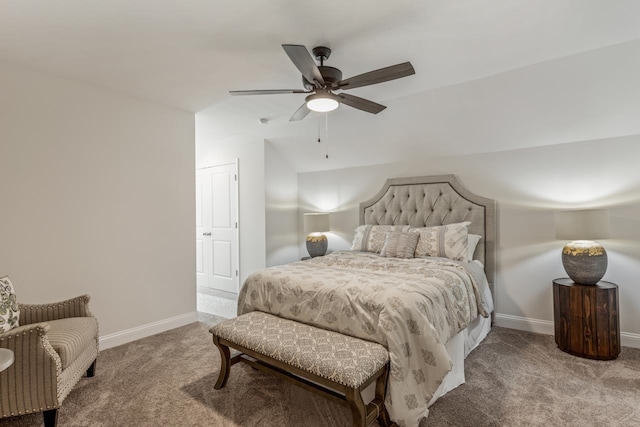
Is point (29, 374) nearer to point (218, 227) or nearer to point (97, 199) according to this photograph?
point (97, 199)

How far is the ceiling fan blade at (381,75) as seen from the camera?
2097 millimetres

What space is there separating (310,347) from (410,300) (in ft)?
2.20

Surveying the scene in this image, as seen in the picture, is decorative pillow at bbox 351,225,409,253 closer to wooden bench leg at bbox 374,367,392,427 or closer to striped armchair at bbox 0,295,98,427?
wooden bench leg at bbox 374,367,392,427

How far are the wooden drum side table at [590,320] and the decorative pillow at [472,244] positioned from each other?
0.80 metres

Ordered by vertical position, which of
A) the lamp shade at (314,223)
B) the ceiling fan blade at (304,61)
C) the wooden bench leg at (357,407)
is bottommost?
the wooden bench leg at (357,407)

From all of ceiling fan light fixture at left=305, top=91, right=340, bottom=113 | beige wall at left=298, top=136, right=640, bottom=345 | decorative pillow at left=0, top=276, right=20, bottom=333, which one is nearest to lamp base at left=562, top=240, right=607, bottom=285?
beige wall at left=298, top=136, right=640, bottom=345

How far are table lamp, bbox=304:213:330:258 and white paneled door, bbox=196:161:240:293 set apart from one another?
131 centimetres

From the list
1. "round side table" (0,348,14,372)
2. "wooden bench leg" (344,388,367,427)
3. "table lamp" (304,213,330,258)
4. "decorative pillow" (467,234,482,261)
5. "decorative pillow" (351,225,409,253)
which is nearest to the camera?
"round side table" (0,348,14,372)

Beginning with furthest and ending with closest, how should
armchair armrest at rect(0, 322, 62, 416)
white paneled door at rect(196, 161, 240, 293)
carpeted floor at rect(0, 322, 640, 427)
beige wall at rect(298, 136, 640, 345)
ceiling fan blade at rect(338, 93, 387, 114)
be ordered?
1. white paneled door at rect(196, 161, 240, 293)
2. beige wall at rect(298, 136, 640, 345)
3. ceiling fan blade at rect(338, 93, 387, 114)
4. carpeted floor at rect(0, 322, 640, 427)
5. armchair armrest at rect(0, 322, 62, 416)


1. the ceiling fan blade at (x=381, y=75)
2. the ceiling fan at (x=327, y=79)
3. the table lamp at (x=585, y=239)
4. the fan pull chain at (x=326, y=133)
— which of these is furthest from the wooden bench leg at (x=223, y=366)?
the table lamp at (x=585, y=239)

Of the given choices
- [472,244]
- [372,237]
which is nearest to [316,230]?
[372,237]

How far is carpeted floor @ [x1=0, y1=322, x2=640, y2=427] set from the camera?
1.98 meters

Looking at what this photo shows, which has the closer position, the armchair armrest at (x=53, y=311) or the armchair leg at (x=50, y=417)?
the armchair leg at (x=50, y=417)

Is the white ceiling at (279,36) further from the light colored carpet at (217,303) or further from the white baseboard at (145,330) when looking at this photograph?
the light colored carpet at (217,303)
